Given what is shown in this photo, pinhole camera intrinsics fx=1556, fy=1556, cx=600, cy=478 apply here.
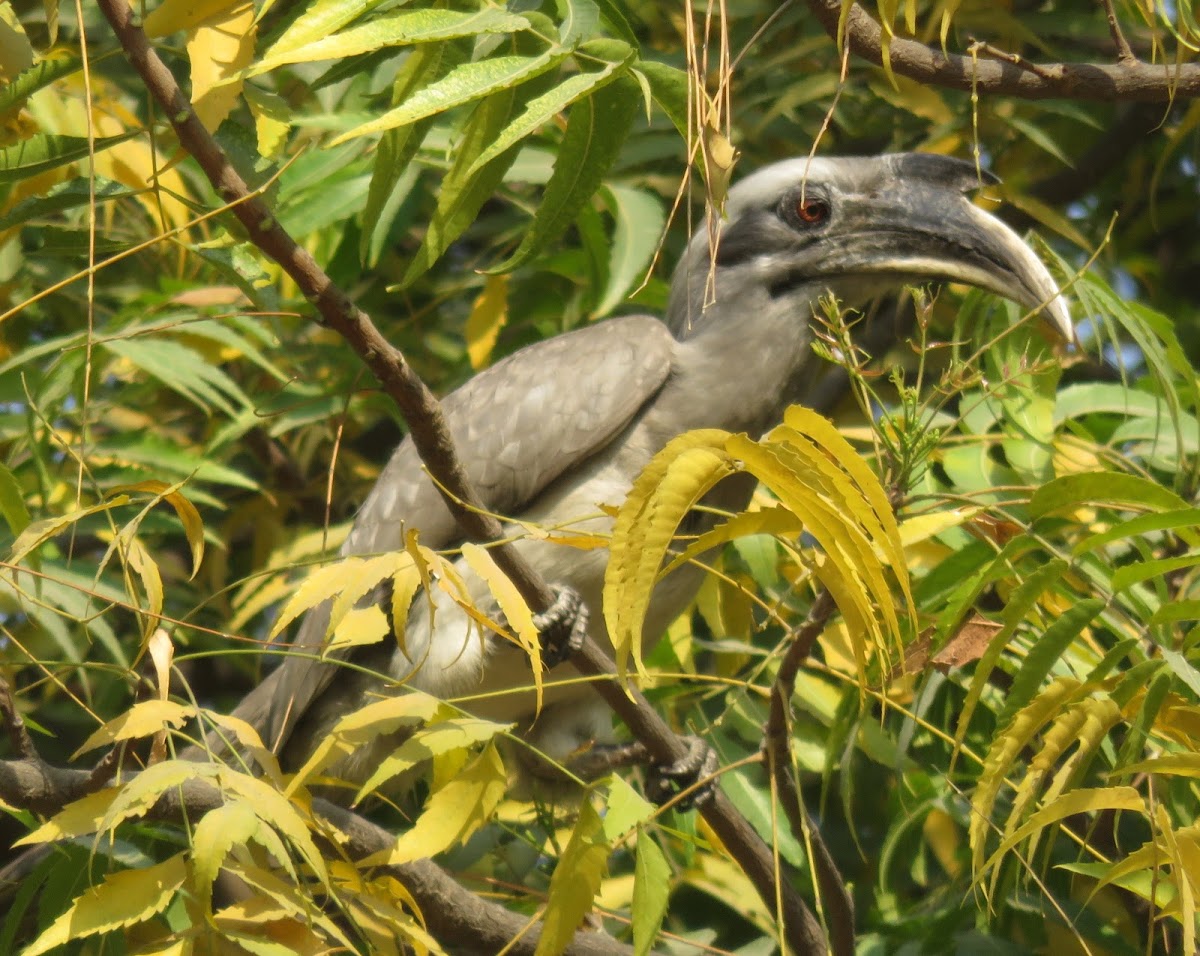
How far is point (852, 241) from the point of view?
146 inches

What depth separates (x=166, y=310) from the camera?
148 inches

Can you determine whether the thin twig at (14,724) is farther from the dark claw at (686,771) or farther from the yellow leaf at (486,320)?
the yellow leaf at (486,320)

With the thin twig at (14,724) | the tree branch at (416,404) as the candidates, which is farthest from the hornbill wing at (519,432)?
the thin twig at (14,724)

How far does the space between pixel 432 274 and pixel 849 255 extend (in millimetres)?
1412

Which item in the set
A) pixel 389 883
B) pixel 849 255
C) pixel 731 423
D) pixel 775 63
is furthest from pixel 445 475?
pixel 775 63

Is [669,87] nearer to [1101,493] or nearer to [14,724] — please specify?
[1101,493]

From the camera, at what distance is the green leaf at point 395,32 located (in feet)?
5.24

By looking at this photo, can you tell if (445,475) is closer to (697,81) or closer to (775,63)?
(697,81)

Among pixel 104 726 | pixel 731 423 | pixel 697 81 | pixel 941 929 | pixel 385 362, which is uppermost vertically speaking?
pixel 697 81

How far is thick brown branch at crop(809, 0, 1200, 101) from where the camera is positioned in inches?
89.8

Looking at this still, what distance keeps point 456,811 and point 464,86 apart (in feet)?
2.78

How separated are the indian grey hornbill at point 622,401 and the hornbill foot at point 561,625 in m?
0.31

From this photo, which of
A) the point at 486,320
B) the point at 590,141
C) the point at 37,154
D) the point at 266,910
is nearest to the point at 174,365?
the point at 486,320

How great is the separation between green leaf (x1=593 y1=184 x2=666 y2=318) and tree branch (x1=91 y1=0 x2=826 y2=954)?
94 centimetres
